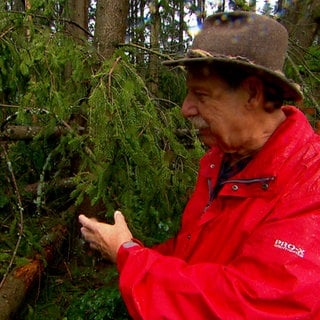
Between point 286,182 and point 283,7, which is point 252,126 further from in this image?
point 283,7

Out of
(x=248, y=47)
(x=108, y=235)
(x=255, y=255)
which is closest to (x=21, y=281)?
(x=108, y=235)

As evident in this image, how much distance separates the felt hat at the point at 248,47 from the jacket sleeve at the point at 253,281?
1.56ft

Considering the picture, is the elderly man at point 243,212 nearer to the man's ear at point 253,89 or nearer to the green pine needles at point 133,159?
the man's ear at point 253,89

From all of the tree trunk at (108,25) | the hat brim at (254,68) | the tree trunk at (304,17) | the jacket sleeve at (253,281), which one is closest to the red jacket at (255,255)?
the jacket sleeve at (253,281)

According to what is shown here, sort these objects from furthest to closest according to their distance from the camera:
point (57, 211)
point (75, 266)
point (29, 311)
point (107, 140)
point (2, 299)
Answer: point (57, 211) < point (75, 266) < point (29, 311) < point (2, 299) < point (107, 140)

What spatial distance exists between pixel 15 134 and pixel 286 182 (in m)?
3.36

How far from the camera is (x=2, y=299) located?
3.83 meters

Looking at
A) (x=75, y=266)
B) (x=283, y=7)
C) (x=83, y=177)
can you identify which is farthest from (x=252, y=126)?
(x=283, y=7)

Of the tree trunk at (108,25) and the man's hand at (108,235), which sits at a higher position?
the tree trunk at (108,25)

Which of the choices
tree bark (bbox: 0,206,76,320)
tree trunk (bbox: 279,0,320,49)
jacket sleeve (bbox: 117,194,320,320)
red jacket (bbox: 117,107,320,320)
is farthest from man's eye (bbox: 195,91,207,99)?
tree trunk (bbox: 279,0,320,49)

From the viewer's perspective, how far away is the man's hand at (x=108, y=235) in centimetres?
175

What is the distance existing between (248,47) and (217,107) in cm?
25

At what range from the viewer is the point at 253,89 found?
164 cm

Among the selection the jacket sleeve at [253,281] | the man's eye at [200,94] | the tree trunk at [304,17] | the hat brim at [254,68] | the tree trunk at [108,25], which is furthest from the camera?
the tree trunk at [304,17]
